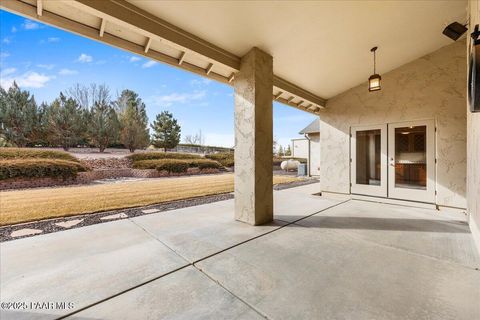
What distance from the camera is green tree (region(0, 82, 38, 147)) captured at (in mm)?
11859

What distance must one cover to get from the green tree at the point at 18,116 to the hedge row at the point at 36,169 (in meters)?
5.44

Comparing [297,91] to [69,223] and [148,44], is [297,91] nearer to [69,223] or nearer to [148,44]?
[148,44]

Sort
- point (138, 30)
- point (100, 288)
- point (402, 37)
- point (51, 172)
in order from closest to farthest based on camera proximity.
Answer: point (100, 288)
point (138, 30)
point (402, 37)
point (51, 172)

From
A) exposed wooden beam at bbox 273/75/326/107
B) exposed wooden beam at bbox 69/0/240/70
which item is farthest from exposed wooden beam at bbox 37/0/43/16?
exposed wooden beam at bbox 273/75/326/107

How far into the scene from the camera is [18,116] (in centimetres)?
1220

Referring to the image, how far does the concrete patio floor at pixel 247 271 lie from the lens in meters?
1.65

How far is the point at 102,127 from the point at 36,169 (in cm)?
754

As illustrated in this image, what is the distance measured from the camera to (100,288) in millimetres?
1907

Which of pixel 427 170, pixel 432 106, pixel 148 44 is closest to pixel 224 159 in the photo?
pixel 427 170

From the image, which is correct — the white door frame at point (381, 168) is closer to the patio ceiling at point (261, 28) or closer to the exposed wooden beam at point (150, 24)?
the patio ceiling at point (261, 28)

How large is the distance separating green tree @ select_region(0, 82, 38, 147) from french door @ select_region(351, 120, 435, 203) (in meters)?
17.6

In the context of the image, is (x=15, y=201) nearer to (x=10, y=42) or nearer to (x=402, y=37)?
(x=402, y=37)

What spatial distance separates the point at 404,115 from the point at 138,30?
5.94m

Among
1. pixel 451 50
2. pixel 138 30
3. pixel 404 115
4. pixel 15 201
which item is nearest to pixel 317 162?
pixel 404 115
